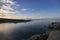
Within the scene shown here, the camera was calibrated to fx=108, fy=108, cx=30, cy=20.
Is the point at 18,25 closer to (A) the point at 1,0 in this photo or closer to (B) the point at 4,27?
(B) the point at 4,27

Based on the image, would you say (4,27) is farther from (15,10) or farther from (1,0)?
(1,0)

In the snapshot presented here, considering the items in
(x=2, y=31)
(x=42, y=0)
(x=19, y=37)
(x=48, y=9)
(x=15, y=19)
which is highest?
(x=42, y=0)

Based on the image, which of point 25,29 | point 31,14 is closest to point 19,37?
point 25,29

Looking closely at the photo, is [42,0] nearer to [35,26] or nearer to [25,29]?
[35,26]

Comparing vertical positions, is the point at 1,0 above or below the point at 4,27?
above

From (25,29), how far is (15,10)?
14.9 inches

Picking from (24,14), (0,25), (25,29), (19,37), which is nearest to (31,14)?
(24,14)

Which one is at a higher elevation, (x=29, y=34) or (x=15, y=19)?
(x=15, y=19)

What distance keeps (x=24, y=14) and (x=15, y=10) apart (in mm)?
173

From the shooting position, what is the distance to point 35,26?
1.86m

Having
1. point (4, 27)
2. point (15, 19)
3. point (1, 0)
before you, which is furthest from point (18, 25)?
point (1, 0)

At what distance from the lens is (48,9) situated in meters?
1.93

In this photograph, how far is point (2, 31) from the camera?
6.32 feet

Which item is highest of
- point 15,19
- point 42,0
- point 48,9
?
point 42,0
